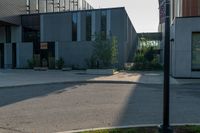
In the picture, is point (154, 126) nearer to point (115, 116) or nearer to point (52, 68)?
point (115, 116)

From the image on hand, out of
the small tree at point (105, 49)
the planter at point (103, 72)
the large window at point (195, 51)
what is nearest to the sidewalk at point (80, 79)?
the large window at point (195, 51)

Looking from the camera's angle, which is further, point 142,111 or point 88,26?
point 88,26

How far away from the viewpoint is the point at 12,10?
39.0 m

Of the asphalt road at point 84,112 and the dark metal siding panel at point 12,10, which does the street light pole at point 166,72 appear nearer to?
the asphalt road at point 84,112

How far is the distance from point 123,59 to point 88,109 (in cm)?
2557

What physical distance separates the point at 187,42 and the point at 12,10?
2305 centimetres

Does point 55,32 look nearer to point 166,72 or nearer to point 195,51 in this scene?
point 195,51

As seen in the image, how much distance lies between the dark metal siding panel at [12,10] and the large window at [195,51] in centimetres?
2241

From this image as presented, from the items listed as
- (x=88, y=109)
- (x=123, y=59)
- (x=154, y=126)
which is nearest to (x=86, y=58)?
(x=123, y=59)

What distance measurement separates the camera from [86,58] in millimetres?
36625

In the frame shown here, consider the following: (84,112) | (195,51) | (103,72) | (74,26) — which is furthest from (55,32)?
(84,112)

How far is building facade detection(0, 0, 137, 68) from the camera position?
36125 millimetres

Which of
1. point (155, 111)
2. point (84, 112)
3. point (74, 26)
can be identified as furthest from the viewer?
point (74, 26)

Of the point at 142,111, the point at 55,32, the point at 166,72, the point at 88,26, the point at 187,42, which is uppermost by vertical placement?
the point at 88,26
